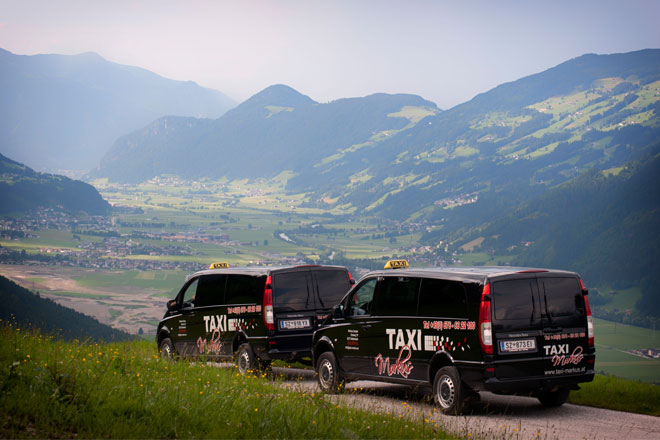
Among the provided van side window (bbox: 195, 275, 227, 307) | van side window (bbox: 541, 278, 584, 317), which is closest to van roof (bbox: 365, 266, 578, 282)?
van side window (bbox: 541, 278, 584, 317)

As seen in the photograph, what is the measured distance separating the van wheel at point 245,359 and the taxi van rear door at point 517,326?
5.91 meters

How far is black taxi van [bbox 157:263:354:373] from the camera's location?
15.0 metres

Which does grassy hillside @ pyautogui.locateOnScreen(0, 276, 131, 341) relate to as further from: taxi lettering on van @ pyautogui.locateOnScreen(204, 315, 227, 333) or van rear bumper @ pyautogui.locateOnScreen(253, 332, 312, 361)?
van rear bumper @ pyautogui.locateOnScreen(253, 332, 312, 361)

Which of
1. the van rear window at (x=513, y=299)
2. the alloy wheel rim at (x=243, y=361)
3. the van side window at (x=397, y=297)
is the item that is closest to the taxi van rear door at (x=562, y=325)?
the van rear window at (x=513, y=299)

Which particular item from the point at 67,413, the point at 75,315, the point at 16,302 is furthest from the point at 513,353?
the point at 75,315

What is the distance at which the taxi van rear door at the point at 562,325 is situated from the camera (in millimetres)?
11062

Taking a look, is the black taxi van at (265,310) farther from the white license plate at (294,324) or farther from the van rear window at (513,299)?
the van rear window at (513,299)

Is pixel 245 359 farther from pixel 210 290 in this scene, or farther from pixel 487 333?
pixel 487 333

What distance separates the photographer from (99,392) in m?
8.74

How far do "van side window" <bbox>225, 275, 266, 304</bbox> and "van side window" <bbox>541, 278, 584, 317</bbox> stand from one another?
231 inches

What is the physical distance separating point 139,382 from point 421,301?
14.2ft

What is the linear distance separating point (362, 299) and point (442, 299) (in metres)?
2.23

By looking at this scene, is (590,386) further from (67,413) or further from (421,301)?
(67,413)

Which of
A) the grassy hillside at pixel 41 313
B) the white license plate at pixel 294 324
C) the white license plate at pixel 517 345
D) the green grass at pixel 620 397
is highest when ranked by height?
the white license plate at pixel 294 324
